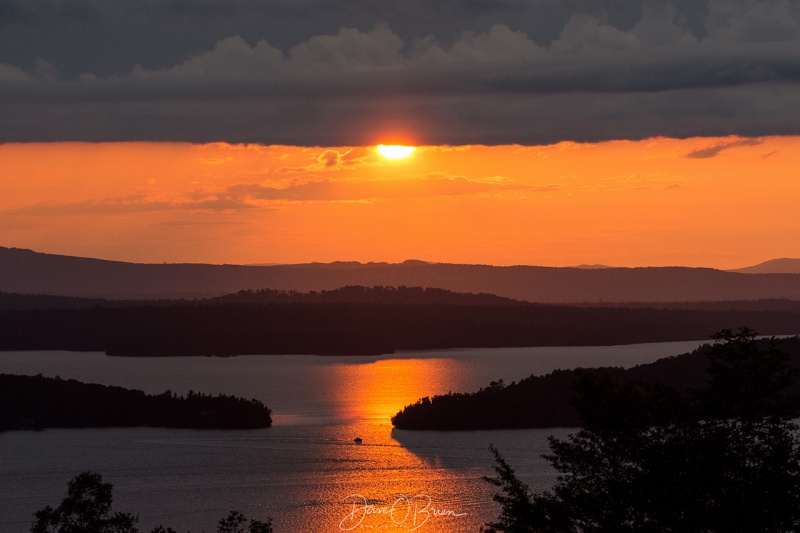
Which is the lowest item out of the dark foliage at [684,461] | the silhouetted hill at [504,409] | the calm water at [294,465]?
the dark foliage at [684,461]

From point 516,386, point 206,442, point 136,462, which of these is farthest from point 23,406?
point 516,386

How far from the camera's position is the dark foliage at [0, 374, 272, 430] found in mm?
98625

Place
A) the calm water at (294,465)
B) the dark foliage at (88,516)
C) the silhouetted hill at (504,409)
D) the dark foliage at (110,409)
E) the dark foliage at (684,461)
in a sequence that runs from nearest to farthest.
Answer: the dark foliage at (684,461)
the dark foliage at (88,516)
the calm water at (294,465)
the silhouetted hill at (504,409)
the dark foliage at (110,409)

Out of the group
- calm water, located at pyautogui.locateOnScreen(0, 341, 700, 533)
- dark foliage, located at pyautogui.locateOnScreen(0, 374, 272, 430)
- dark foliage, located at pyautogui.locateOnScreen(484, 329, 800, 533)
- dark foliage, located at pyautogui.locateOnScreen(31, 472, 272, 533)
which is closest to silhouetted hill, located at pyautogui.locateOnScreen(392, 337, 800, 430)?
calm water, located at pyautogui.locateOnScreen(0, 341, 700, 533)

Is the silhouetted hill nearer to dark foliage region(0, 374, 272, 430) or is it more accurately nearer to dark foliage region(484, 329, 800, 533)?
dark foliage region(0, 374, 272, 430)

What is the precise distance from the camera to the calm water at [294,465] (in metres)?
57.7

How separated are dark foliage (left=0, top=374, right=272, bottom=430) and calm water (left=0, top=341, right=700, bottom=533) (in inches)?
116

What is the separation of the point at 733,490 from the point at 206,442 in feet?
234

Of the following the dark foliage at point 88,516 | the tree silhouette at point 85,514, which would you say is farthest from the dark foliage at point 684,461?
the tree silhouette at point 85,514

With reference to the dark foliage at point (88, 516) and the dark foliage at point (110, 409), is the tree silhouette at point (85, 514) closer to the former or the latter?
the dark foliage at point (88, 516)

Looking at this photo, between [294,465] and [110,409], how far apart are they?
3204 centimetres

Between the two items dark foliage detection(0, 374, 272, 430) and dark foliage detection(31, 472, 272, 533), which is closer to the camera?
dark foliage detection(31, 472, 272, 533)

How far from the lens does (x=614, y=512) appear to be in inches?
830

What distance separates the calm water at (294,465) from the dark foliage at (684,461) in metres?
29.9
